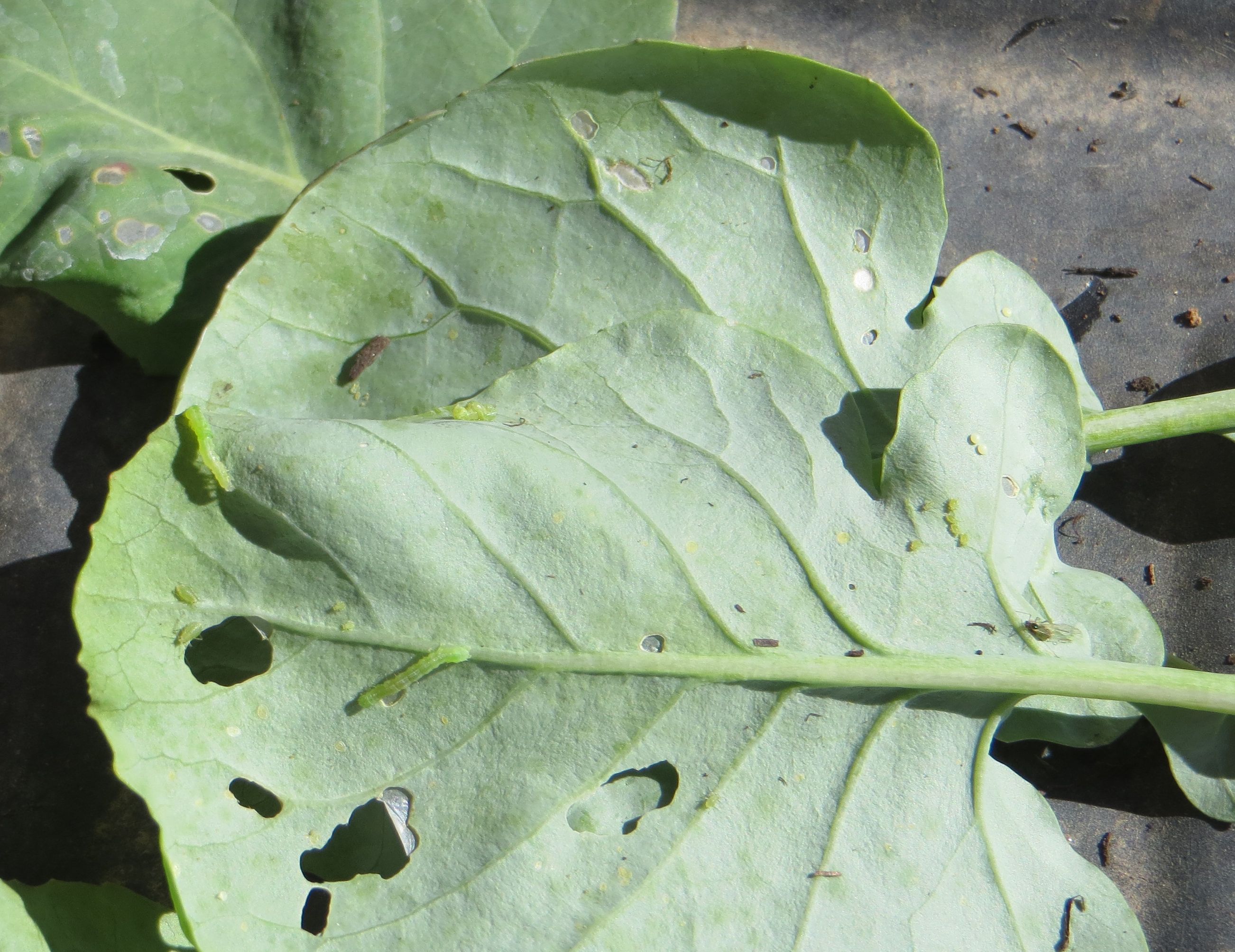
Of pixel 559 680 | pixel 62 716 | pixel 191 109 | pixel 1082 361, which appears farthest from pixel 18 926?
pixel 1082 361

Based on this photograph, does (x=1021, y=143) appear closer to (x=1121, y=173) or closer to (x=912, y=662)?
(x=1121, y=173)

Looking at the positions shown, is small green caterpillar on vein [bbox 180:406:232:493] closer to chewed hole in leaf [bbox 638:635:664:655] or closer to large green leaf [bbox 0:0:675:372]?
large green leaf [bbox 0:0:675:372]

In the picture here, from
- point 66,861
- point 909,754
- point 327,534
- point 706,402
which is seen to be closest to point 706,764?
point 909,754

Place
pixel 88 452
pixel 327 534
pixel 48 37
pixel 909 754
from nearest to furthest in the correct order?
pixel 327 534 → pixel 909 754 → pixel 48 37 → pixel 88 452

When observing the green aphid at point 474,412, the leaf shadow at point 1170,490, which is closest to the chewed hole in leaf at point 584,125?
the green aphid at point 474,412

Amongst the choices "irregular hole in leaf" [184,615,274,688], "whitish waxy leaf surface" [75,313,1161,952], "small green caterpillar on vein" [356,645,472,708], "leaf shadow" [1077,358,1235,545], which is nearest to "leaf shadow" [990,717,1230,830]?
"leaf shadow" [1077,358,1235,545]
